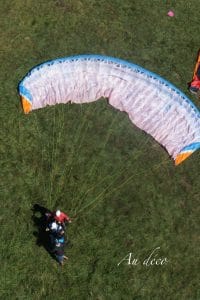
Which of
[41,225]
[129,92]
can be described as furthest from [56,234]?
[129,92]

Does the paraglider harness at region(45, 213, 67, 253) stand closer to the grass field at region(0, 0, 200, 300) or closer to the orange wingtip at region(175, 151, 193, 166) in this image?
the grass field at region(0, 0, 200, 300)

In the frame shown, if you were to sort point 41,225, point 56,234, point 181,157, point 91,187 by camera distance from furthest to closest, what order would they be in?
point 181,157
point 91,187
point 41,225
point 56,234

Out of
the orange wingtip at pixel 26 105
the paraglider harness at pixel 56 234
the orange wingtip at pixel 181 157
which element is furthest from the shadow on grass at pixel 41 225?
the orange wingtip at pixel 181 157

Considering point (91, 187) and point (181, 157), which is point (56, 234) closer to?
point (91, 187)

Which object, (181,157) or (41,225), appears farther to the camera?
(181,157)

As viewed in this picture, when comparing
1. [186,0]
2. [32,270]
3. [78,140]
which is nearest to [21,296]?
[32,270]

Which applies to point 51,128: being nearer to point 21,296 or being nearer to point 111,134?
point 111,134

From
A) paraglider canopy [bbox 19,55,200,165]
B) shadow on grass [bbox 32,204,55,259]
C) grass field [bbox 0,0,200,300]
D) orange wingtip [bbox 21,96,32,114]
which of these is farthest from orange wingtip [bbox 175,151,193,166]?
orange wingtip [bbox 21,96,32,114]

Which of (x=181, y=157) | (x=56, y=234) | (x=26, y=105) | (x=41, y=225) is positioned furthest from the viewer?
(x=26, y=105)

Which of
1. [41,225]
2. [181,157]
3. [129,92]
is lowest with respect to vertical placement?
[41,225]
